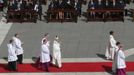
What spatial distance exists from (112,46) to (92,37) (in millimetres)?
4808

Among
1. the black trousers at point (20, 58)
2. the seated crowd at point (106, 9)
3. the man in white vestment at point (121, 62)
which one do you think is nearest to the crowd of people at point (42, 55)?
the black trousers at point (20, 58)

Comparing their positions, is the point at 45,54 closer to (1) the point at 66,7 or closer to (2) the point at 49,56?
(2) the point at 49,56

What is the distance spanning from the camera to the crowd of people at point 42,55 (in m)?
27.8

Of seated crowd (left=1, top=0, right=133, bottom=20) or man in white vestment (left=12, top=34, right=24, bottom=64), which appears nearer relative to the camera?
man in white vestment (left=12, top=34, right=24, bottom=64)

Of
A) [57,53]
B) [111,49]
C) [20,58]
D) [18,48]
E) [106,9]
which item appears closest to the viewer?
[57,53]

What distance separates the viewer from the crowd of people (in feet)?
91.2

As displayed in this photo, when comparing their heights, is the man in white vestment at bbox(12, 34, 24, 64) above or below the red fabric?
above

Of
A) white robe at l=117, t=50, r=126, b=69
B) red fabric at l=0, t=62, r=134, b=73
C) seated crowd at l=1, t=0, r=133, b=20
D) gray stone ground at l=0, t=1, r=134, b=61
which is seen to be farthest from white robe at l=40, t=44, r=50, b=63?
seated crowd at l=1, t=0, r=133, b=20

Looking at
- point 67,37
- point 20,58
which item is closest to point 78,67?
point 20,58

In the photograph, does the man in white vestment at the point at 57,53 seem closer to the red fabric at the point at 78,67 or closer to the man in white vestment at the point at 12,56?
the red fabric at the point at 78,67

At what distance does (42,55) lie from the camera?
2788cm

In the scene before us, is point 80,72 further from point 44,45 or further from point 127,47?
point 127,47

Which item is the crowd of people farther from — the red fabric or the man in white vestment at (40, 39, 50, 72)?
the red fabric

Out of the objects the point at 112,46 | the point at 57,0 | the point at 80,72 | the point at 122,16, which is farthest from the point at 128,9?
the point at 80,72
